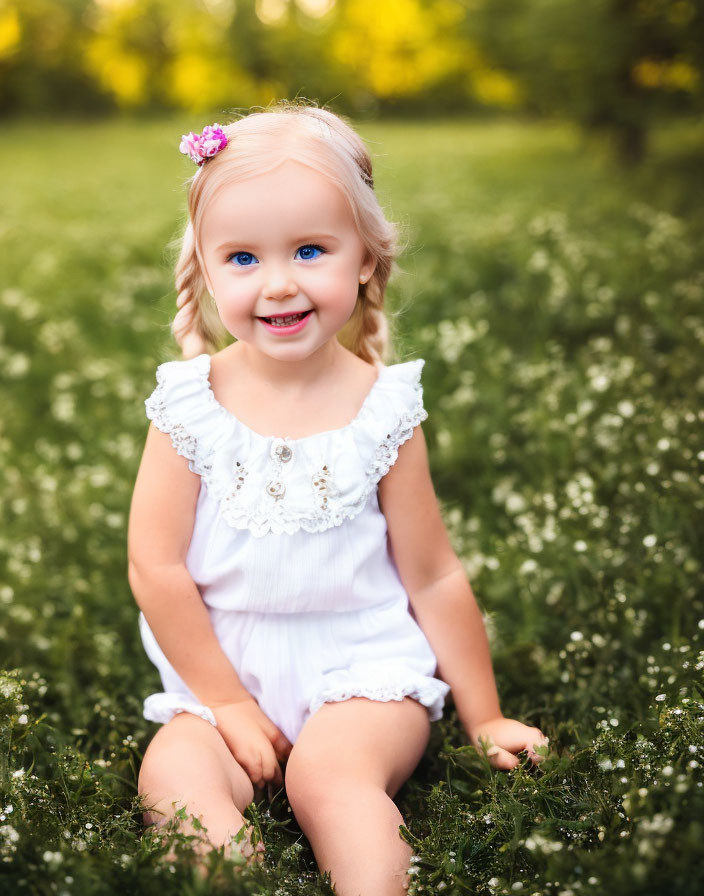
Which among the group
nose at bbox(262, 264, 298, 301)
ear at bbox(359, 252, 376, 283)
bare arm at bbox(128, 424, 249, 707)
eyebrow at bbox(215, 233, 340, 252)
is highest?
eyebrow at bbox(215, 233, 340, 252)

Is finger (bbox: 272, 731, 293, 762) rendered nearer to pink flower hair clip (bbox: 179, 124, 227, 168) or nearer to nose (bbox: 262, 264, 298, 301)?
nose (bbox: 262, 264, 298, 301)

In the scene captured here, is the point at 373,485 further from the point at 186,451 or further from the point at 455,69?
the point at 455,69

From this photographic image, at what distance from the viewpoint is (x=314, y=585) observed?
2.51 m

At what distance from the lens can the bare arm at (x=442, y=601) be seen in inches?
102

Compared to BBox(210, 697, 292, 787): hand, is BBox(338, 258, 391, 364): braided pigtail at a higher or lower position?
higher

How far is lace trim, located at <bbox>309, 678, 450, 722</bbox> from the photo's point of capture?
8.21 ft

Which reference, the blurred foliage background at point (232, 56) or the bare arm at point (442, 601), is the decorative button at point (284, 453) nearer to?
the bare arm at point (442, 601)

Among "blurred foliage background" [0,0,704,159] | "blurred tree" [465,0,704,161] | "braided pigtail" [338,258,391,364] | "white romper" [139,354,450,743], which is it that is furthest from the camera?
"blurred foliage background" [0,0,704,159]

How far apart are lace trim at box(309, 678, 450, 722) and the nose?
3.45 ft

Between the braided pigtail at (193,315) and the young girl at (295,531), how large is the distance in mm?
13

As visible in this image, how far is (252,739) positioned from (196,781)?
244 millimetres

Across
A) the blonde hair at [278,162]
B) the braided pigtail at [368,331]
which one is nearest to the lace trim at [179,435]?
the blonde hair at [278,162]

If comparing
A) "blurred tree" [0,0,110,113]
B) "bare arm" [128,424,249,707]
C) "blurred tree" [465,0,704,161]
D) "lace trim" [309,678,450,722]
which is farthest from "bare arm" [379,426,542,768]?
"blurred tree" [0,0,110,113]

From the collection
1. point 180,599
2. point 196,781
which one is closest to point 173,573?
point 180,599
